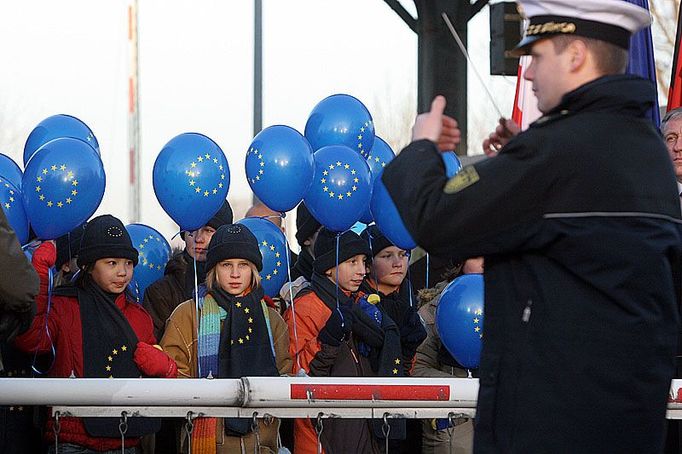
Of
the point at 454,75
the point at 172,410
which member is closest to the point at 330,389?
the point at 172,410

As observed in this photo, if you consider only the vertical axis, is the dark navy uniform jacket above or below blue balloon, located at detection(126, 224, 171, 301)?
above

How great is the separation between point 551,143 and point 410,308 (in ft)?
12.2

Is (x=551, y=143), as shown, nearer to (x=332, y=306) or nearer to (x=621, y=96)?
(x=621, y=96)

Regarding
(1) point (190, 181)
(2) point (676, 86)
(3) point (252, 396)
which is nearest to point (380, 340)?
(1) point (190, 181)

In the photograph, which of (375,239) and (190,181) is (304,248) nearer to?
(375,239)

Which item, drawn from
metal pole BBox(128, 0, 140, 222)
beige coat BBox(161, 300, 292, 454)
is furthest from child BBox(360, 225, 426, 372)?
metal pole BBox(128, 0, 140, 222)

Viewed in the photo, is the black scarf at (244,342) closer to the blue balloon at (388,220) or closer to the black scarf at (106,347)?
the black scarf at (106,347)

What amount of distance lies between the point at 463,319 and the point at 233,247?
4.01 ft

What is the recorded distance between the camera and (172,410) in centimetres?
482

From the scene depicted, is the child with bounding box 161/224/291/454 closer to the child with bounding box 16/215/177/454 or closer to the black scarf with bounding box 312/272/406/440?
the child with bounding box 16/215/177/454

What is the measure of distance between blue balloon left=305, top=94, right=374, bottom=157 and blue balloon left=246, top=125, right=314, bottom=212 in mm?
713

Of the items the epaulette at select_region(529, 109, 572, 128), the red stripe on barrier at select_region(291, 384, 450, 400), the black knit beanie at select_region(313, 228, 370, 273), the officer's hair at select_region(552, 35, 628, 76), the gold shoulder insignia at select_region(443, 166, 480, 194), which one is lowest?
the red stripe on barrier at select_region(291, 384, 450, 400)

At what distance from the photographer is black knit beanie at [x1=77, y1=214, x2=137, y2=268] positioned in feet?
19.7

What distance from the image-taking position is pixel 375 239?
7.17 meters
